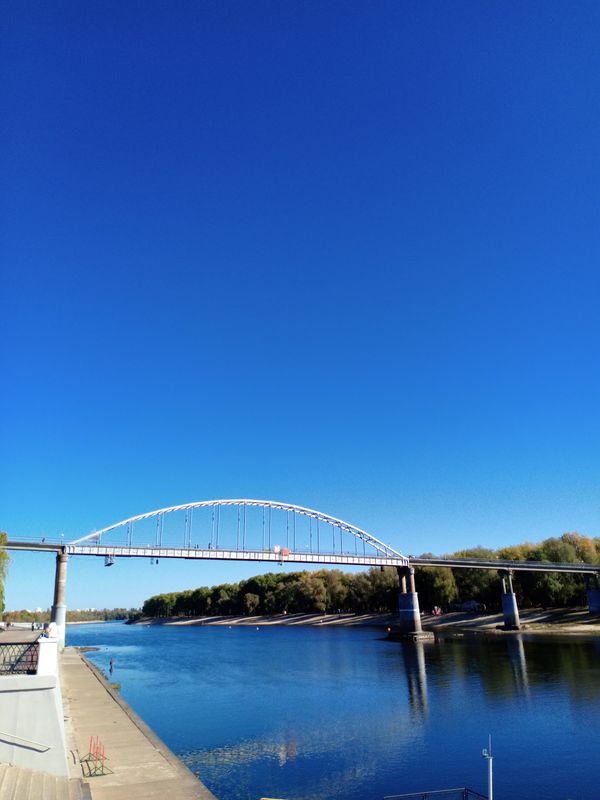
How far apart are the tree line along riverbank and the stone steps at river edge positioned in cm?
9688

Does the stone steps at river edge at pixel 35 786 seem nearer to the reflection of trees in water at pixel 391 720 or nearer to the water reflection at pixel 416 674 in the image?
the reflection of trees in water at pixel 391 720

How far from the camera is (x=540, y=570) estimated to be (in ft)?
304

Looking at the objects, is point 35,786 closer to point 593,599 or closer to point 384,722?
point 384,722

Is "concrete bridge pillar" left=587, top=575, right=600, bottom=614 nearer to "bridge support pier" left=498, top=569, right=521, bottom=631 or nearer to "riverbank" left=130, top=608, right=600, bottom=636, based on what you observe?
"riverbank" left=130, top=608, right=600, bottom=636

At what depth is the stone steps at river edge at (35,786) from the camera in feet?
46.3

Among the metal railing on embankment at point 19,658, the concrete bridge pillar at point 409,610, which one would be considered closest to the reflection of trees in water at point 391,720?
the metal railing on embankment at point 19,658

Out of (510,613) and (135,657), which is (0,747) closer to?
(135,657)

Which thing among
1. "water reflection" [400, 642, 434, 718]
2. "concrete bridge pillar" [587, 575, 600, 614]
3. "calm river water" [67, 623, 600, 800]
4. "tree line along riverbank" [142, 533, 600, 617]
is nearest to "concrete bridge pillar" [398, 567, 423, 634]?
"water reflection" [400, 642, 434, 718]

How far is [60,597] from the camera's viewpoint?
6906 centimetres

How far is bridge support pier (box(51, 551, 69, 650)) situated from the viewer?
6682 centimetres

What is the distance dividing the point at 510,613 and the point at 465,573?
25549 millimetres

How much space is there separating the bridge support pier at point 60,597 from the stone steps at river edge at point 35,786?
180ft

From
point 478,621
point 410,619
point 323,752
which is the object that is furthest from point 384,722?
point 478,621

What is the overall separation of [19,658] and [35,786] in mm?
3602
